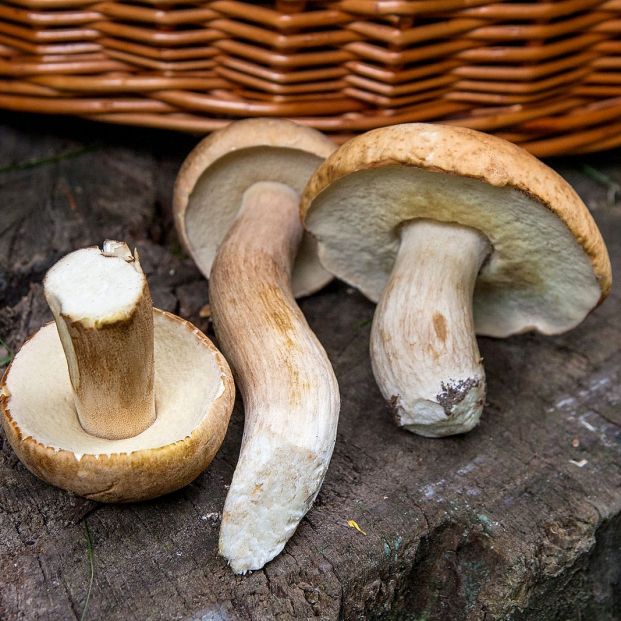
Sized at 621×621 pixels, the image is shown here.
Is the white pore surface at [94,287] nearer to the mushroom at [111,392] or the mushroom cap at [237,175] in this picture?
the mushroom at [111,392]

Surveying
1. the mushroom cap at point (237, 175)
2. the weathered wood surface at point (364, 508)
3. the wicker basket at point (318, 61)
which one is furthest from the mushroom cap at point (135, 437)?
the wicker basket at point (318, 61)

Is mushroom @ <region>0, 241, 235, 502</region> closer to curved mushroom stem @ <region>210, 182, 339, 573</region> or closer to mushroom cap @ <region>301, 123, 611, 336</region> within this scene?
curved mushroom stem @ <region>210, 182, 339, 573</region>

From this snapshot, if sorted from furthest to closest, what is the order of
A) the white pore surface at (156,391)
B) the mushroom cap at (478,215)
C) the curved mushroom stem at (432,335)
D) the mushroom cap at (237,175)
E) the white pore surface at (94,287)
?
1. the mushroom cap at (237,175)
2. the curved mushroom stem at (432,335)
3. the mushroom cap at (478,215)
4. the white pore surface at (156,391)
5. the white pore surface at (94,287)

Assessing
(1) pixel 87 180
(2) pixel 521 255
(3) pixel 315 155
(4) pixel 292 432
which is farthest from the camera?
(1) pixel 87 180

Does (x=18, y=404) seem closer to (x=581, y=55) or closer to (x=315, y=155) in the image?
(x=315, y=155)

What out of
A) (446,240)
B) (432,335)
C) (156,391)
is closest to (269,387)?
(156,391)

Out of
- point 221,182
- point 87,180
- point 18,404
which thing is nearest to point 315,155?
point 221,182
